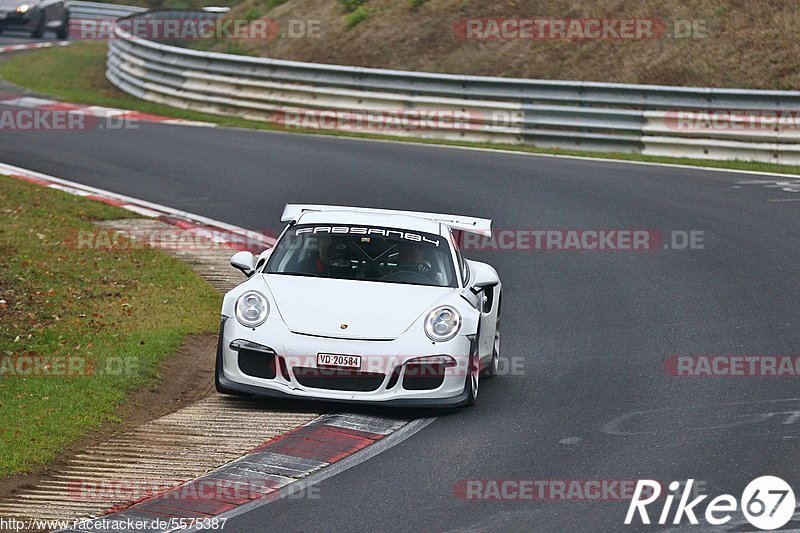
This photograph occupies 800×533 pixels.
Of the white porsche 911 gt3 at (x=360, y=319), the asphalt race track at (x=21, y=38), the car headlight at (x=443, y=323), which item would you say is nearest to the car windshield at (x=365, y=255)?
the white porsche 911 gt3 at (x=360, y=319)

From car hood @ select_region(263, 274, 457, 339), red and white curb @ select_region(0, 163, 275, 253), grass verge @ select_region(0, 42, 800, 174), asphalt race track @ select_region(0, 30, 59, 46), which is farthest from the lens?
asphalt race track @ select_region(0, 30, 59, 46)

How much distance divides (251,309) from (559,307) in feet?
13.4

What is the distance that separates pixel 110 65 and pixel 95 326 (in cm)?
2012

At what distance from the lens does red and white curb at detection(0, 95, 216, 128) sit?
950 inches

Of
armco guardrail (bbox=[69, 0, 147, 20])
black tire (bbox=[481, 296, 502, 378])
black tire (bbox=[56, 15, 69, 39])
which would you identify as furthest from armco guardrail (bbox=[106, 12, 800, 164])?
armco guardrail (bbox=[69, 0, 147, 20])

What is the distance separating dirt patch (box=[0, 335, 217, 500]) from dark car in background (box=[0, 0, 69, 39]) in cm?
2907

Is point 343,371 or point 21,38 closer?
point 343,371

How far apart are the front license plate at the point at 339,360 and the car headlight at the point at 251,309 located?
0.55 metres

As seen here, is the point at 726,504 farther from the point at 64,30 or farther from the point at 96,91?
the point at 64,30

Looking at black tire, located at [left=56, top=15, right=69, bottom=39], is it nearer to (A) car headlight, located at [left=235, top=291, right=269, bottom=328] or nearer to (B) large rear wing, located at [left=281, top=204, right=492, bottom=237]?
(B) large rear wing, located at [left=281, top=204, right=492, bottom=237]

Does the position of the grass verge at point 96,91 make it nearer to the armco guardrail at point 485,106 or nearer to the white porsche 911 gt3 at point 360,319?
the armco guardrail at point 485,106

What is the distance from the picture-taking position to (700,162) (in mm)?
20141

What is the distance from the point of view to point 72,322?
35.9 feet

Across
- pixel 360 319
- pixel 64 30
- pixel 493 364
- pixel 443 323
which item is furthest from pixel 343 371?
pixel 64 30
